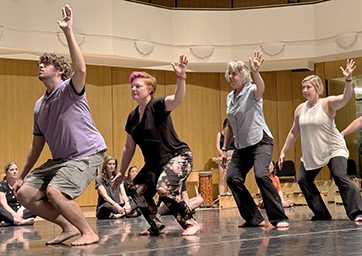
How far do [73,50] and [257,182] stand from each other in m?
2.08

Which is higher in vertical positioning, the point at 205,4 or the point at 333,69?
the point at 205,4

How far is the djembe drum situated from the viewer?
43.2ft

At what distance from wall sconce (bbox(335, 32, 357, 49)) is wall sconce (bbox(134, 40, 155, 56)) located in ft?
12.7

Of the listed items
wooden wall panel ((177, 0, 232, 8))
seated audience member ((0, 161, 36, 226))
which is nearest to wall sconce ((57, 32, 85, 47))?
wooden wall panel ((177, 0, 232, 8))

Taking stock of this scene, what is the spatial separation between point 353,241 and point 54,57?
2.39 metres

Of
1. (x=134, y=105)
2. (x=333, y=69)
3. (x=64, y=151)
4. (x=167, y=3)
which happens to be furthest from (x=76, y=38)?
(x=64, y=151)

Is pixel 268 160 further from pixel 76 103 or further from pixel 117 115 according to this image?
pixel 117 115

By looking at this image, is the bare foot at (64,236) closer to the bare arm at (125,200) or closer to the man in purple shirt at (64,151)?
the man in purple shirt at (64,151)

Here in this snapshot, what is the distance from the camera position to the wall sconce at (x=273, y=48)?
13.9 metres

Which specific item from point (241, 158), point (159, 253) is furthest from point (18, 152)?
point (159, 253)

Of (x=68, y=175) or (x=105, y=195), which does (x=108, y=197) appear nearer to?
(x=105, y=195)

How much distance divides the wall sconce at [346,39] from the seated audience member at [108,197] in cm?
641

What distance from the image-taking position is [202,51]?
46.3 ft

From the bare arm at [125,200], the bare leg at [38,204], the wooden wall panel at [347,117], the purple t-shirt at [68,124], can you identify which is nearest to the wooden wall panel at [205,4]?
the wooden wall panel at [347,117]
